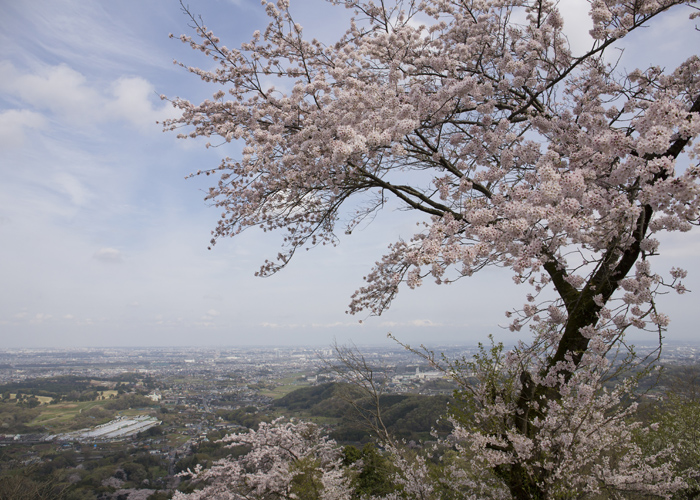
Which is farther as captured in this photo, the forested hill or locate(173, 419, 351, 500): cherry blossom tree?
the forested hill

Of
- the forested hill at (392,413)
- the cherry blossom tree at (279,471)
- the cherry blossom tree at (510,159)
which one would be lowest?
the forested hill at (392,413)

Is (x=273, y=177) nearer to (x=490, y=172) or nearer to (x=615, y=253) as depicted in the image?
(x=490, y=172)

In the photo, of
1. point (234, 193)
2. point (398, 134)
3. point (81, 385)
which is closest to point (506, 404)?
point (398, 134)

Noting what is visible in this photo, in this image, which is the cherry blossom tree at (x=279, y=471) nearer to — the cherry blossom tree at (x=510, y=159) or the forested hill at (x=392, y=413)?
the forested hill at (x=392, y=413)

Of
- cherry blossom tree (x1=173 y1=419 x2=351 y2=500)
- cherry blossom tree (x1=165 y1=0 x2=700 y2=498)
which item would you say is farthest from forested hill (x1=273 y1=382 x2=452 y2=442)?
cherry blossom tree (x1=165 y1=0 x2=700 y2=498)

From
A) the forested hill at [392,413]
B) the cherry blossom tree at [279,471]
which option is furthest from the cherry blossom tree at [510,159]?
the forested hill at [392,413]

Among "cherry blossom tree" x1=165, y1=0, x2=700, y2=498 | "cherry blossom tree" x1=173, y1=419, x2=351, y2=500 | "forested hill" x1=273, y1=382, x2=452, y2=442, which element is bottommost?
"forested hill" x1=273, y1=382, x2=452, y2=442

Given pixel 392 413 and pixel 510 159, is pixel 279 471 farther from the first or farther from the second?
pixel 392 413

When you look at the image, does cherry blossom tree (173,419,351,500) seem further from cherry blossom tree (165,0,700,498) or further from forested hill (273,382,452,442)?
cherry blossom tree (165,0,700,498)

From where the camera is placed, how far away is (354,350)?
9.24m

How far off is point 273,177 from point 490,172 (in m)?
3.09

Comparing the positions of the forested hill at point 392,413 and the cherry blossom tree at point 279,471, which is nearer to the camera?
the cherry blossom tree at point 279,471

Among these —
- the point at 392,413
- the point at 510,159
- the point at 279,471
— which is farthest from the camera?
the point at 392,413

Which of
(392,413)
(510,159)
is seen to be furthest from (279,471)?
(392,413)
